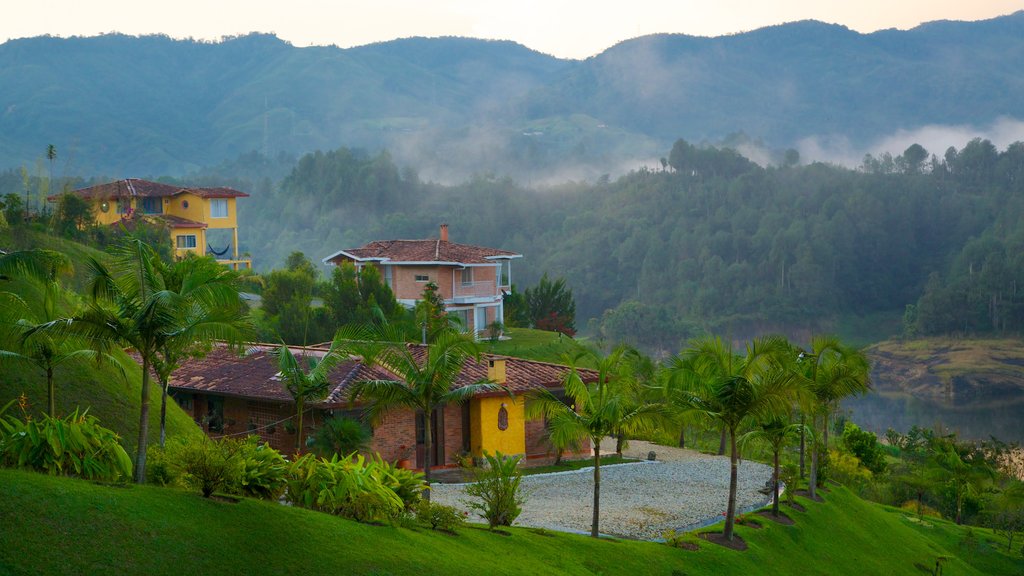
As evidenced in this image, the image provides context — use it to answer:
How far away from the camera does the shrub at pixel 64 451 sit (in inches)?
535

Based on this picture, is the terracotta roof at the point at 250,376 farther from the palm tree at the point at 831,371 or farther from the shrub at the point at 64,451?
the shrub at the point at 64,451

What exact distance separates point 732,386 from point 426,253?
38.2 metres

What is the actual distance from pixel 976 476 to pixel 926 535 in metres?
9.45

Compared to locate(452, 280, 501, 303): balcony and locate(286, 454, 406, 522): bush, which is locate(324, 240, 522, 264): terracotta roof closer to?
locate(452, 280, 501, 303): balcony

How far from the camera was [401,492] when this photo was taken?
1641 cm

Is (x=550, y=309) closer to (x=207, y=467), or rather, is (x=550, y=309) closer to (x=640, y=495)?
(x=640, y=495)

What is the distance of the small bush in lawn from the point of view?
640 inches

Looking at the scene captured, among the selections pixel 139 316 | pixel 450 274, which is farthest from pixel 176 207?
pixel 139 316

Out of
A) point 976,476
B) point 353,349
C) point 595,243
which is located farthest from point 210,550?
point 595,243

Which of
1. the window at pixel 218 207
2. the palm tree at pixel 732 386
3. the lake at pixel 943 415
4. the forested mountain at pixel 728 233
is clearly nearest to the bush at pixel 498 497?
the palm tree at pixel 732 386

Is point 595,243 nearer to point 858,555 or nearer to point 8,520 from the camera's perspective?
point 858,555

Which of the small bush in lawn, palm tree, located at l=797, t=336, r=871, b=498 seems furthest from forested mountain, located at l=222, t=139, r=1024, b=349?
the small bush in lawn

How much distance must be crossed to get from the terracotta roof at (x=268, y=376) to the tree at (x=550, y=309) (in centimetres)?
3167

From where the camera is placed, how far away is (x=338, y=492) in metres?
14.8
